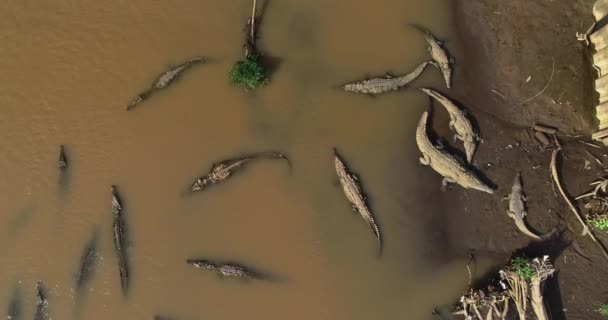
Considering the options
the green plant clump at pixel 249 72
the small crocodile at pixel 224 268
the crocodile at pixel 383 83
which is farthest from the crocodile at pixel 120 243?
the crocodile at pixel 383 83

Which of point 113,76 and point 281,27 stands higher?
point 281,27

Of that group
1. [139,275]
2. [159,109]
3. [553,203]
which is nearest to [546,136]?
[553,203]

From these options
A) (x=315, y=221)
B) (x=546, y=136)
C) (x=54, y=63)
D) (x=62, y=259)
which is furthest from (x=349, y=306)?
(x=54, y=63)


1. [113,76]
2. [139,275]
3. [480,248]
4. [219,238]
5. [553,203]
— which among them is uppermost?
A: [113,76]

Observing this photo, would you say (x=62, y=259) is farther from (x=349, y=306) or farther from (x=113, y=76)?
(x=349, y=306)

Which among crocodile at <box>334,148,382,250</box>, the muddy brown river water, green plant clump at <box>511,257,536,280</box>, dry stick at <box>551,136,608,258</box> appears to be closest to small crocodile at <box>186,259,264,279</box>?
the muddy brown river water

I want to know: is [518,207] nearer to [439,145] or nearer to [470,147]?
[470,147]
